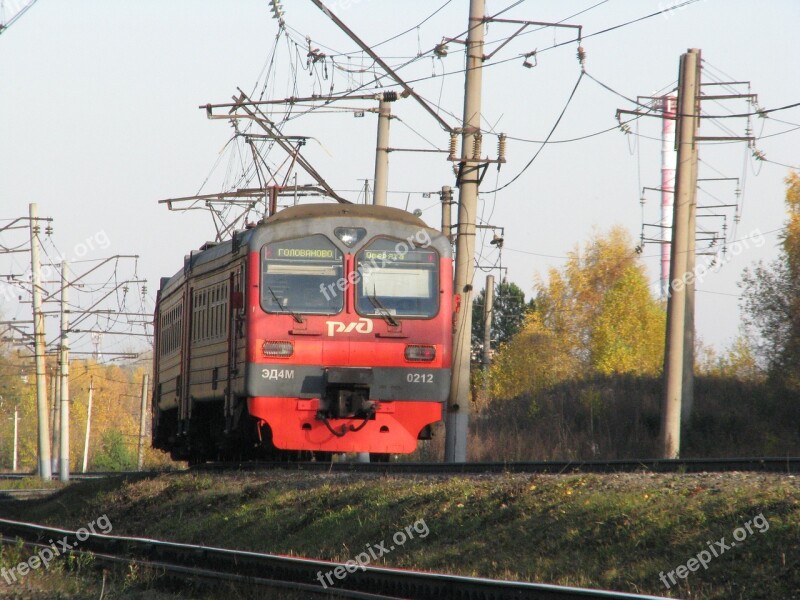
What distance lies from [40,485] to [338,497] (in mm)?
22533

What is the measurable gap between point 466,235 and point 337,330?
11.6 feet

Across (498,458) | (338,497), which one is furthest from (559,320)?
(338,497)

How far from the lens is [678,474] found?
10.5 metres

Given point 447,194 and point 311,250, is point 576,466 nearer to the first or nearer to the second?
point 311,250

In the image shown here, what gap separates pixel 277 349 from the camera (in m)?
15.1

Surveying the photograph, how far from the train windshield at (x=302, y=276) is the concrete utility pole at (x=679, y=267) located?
690 centimetres

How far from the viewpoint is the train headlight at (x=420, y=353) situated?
1559 centimetres

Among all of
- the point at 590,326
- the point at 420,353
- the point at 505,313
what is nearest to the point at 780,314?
the point at 420,353

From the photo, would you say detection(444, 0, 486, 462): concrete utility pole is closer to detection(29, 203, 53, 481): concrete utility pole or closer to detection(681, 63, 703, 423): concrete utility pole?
detection(681, 63, 703, 423): concrete utility pole

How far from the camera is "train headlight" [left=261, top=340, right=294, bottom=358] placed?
15023 millimetres

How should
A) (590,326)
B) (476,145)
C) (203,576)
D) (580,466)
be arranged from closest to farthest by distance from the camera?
(203,576) → (580,466) → (476,145) → (590,326)

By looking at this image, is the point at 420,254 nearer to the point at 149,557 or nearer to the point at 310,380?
the point at 310,380
